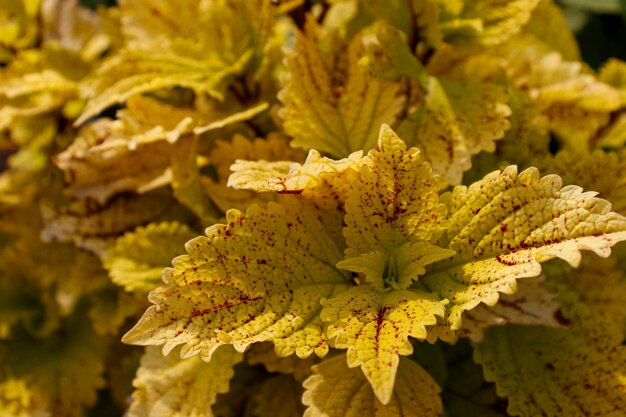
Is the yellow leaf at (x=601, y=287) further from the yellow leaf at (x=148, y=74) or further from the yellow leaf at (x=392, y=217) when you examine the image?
the yellow leaf at (x=148, y=74)

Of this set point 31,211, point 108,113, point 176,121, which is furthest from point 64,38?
point 176,121

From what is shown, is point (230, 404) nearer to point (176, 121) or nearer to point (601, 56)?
point (176, 121)

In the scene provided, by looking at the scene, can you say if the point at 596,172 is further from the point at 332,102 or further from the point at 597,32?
the point at 597,32

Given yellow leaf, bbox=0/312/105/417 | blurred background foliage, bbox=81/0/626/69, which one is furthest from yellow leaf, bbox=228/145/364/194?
blurred background foliage, bbox=81/0/626/69

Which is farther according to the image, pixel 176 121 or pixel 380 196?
pixel 176 121

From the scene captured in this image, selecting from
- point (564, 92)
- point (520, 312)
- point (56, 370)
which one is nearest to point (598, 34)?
point (564, 92)

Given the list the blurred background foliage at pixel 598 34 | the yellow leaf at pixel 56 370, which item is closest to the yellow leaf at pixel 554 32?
the blurred background foliage at pixel 598 34

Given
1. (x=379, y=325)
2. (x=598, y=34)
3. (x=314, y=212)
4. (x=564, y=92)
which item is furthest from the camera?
(x=598, y=34)

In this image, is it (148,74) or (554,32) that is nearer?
(148,74)
